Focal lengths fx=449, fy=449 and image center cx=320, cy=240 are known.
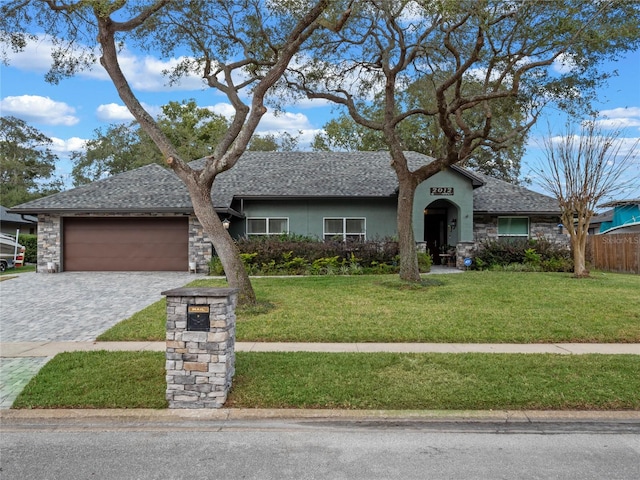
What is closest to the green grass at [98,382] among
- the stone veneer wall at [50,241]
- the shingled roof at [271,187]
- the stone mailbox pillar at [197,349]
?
the stone mailbox pillar at [197,349]

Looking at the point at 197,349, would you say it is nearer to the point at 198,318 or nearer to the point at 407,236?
the point at 198,318

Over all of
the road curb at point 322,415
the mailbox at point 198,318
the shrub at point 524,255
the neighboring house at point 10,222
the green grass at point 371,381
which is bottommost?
the road curb at point 322,415

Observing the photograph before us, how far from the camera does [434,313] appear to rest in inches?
371

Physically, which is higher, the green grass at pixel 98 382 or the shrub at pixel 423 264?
the shrub at pixel 423 264

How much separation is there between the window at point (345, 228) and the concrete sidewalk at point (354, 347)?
1195cm

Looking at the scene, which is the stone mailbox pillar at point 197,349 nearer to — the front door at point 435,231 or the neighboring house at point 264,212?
the neighboring house at point 264,212

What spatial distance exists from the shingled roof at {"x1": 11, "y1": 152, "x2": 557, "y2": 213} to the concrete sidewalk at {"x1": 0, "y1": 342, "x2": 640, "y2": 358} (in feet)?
31.9

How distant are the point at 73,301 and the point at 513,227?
17.1m

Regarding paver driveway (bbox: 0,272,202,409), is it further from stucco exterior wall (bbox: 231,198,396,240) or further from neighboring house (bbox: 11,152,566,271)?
stucco exterior wall (bbox: 231,198,396,240)

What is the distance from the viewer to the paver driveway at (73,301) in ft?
28.1

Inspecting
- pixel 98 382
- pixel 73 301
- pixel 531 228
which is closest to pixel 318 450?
pixel 98 382

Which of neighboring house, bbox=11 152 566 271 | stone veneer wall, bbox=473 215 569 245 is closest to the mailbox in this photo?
neighboring house, bbox=11 152 566 271

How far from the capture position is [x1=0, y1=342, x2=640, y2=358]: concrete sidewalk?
6.98 meters

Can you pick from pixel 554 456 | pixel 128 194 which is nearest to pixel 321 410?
pixel 554 456
